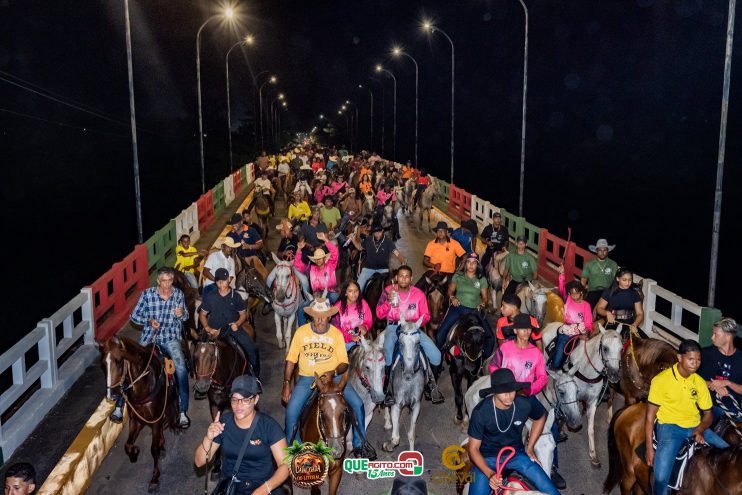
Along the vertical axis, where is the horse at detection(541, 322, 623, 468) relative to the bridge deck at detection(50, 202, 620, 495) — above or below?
above

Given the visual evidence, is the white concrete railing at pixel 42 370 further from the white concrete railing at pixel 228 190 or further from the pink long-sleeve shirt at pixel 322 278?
the white concrete railing at pixel 228 190

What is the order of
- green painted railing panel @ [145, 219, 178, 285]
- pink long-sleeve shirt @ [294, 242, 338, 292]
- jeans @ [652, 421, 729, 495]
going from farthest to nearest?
green painted railing panel @ [145, 219, 178, 285], pink long-sleeve shirt @ [294, 242, 338, 292], jeans @ [652, 421, 729, 495]

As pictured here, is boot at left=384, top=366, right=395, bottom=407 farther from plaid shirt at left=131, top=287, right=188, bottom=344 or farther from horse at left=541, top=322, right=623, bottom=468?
plaid shirt at left=131, top=287, right=188, bottom=344

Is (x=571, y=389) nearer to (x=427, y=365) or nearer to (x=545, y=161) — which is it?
(x=427, y=365)

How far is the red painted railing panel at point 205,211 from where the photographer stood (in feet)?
105

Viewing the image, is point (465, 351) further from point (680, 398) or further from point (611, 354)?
point (680, 398)

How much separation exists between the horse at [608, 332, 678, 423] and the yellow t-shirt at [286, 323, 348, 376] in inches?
150

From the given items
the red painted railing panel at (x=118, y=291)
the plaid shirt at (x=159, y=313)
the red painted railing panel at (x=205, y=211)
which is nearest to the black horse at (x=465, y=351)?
the plaid shirt at (x=159, y=313)

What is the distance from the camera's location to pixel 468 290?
1223 cm

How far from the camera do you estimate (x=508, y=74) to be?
182 meters

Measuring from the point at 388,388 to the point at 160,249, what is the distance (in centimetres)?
1277

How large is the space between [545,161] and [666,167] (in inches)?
1273

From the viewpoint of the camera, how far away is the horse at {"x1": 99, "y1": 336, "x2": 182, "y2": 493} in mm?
9055

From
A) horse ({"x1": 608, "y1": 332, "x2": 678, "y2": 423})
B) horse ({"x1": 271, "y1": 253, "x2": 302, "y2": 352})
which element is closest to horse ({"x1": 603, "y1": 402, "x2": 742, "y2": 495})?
horse ({"x1": 608, "y1": 332, "x2": 678, "y2": 423})
